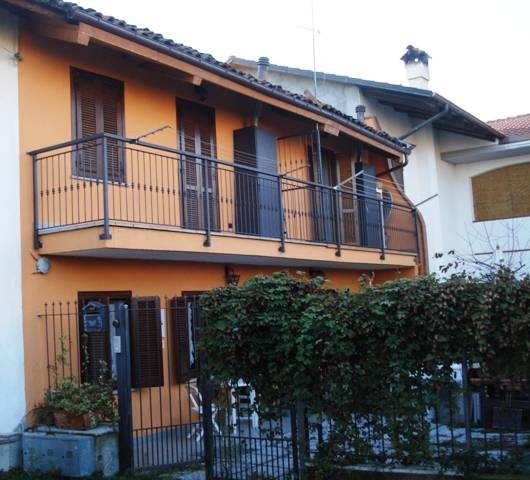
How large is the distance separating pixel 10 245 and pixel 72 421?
8.06ft

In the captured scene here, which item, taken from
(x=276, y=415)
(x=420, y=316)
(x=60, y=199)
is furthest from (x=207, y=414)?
(x=60, y=199)

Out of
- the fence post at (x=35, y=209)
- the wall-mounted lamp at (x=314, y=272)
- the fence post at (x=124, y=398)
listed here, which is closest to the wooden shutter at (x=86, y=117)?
the fence post at (x=35, y=209)

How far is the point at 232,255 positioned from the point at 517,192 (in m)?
11.5

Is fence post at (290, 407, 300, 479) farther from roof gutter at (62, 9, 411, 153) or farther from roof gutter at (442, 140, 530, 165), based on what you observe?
roof gutter at (442, 140, 530, 165)

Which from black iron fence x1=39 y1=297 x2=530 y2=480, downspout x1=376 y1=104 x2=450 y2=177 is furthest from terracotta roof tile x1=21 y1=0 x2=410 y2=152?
black iron fence x1=39 y1=297 x2=530 y2=480

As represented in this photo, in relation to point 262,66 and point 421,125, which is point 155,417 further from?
point 421,125

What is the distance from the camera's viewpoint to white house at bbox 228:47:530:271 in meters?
19.4

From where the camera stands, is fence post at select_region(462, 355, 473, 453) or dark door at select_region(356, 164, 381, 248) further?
dark door at select_region(356, 164, 381, 248)

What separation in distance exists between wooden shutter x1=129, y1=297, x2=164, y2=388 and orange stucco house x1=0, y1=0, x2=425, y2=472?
0.09 feet

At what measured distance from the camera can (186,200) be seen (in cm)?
1193

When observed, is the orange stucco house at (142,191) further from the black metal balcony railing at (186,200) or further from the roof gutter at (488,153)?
the roof gutter at (488,153)

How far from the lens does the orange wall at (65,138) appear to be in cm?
955

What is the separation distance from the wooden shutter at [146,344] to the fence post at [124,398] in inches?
77.2

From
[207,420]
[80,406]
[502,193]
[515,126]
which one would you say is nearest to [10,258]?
[80,406]
